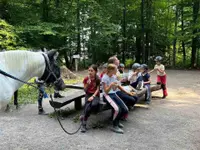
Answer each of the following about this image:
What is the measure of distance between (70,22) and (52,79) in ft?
44.8

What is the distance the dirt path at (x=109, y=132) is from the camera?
3736mm

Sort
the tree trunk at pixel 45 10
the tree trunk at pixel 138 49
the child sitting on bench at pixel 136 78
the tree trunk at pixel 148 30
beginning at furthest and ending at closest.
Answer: the tree trunk at pixel 138 49, the tree trunk at pixel 148 30, the tree trunk at pixel 45 10, the child sitting on bench at pixel 136 78

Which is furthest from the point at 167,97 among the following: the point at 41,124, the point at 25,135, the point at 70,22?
the point at 70,22

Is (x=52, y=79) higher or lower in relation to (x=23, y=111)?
higher

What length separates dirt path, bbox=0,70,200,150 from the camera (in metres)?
3.74

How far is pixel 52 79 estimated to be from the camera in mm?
3547

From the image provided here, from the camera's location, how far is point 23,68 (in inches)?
119

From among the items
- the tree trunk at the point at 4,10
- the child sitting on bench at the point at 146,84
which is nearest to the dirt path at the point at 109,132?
the child sitting on bench at the point at 146,84

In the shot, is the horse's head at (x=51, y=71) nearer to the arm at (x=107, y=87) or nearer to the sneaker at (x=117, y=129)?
the arm at (x=107, y=87)

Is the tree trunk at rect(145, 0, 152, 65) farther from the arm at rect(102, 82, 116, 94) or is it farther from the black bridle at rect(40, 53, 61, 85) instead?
the black bridle at rect(40, 53, 61, 85)

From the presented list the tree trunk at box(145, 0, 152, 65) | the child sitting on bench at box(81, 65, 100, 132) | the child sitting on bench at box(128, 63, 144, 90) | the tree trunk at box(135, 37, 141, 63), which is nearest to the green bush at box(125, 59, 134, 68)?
the tree trunk at box(135, 37, 141, 63)

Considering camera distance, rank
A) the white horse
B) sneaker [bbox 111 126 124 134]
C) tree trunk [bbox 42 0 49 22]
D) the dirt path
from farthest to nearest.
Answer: tree trunk [bbox 42 0 49 22] → sneaker [bbox 111 126 124 134] → the dirt path → the white horse

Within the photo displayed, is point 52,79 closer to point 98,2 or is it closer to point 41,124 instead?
point 41,124

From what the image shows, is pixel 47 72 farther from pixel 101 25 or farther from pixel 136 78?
pixel 101 25
